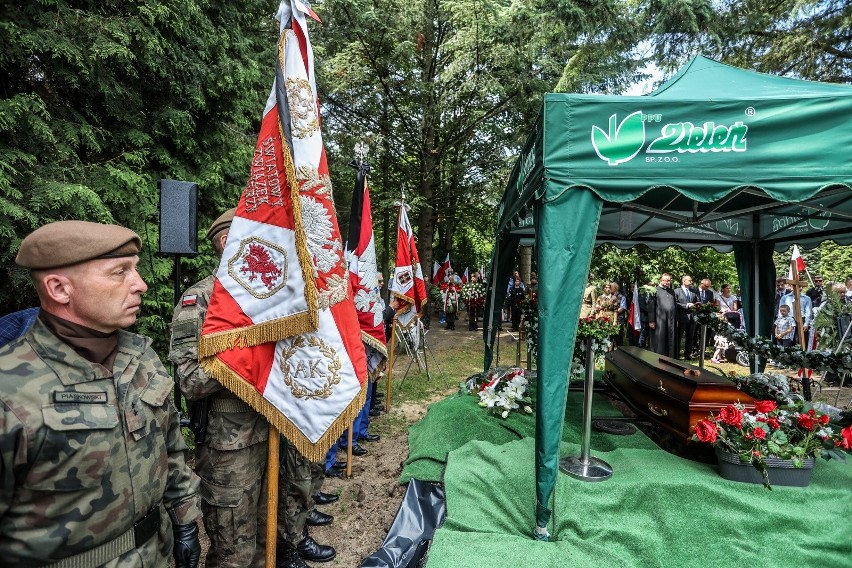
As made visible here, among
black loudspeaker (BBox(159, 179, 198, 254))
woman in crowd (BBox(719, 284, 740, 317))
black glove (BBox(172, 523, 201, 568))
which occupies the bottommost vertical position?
black glove (BBox(172, 523, 201, 568))

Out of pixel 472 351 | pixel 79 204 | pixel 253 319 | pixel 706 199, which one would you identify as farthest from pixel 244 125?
pixel 472 351

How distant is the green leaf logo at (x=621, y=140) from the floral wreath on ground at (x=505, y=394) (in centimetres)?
300

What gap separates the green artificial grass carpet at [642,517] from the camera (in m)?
2.73

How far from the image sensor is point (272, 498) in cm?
231

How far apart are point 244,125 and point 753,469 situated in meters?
6.53

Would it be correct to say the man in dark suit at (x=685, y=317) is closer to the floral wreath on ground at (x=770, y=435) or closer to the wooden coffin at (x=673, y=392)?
the wooden coffin at (x=673, y=392)

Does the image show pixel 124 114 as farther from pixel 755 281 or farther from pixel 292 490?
pixel 755 281

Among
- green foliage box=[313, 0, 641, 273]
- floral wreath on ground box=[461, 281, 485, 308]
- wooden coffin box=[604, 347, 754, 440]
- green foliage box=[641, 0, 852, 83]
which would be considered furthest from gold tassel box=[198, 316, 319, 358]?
floral wreath on ground box=[461, 281, 485, 308]

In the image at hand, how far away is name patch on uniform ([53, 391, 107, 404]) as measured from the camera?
134cm

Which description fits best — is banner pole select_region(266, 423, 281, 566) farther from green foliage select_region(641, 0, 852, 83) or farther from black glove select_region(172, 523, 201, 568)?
green foliage select_region(641, 0, 852, 83)

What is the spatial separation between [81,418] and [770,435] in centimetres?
428

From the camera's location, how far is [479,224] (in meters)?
17.5

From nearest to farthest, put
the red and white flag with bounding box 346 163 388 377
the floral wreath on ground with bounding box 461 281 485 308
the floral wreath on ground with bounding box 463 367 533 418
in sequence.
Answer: the red and white flag with bounding box 346 163 388 377 → the floral wreath on ground with bounding box 463 367 533 418 → the floral wreath on ground with bounding box 461 281 485 308

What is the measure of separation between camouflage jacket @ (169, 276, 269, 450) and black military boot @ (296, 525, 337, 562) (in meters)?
1.06
